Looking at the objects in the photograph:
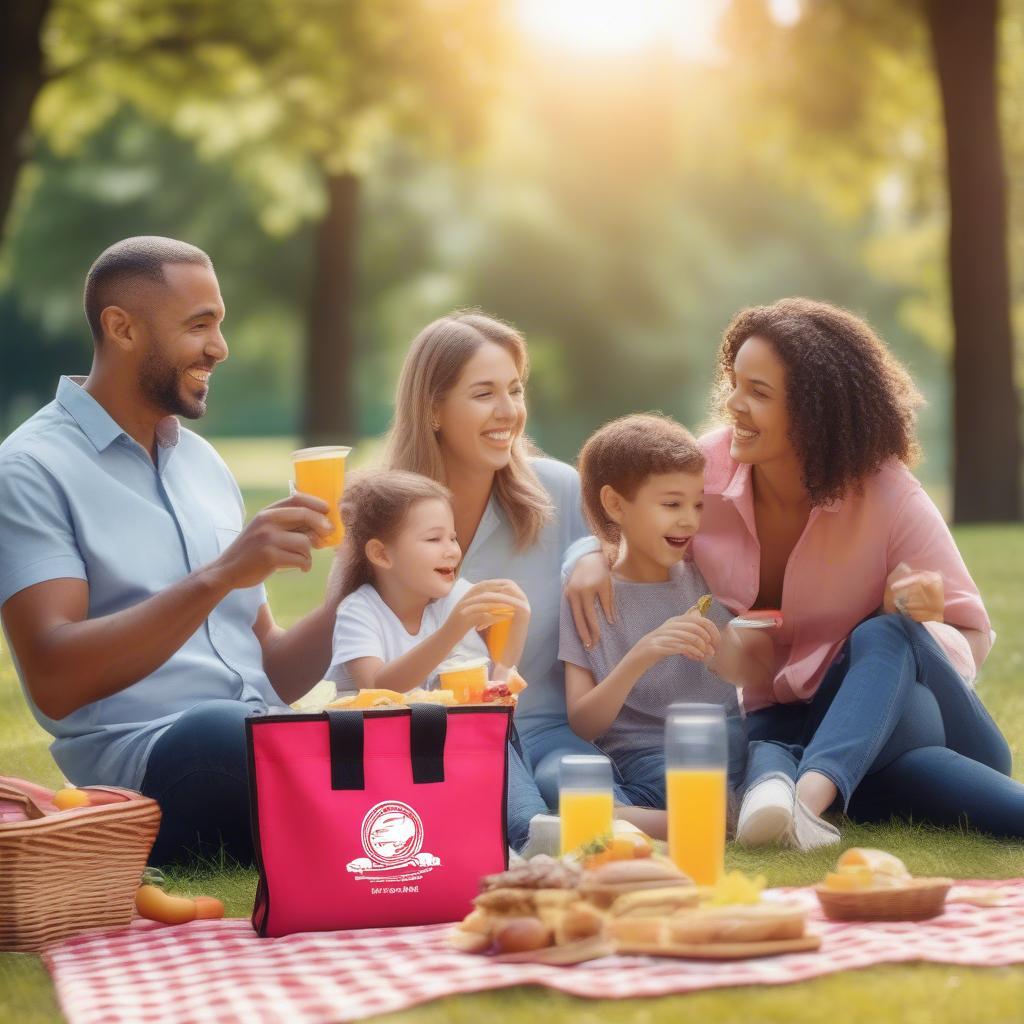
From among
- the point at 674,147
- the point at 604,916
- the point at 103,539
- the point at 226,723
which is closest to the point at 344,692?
the point at 226,723

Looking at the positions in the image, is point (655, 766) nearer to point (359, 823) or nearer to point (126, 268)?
point (359, 823)

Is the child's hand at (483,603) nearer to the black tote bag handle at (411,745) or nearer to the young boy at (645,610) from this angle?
the black tote bag handle at (411,745)

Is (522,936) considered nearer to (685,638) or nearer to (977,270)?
(685,638)

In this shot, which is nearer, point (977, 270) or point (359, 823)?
point (359, 823)

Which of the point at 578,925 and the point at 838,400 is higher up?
the point at 838,400

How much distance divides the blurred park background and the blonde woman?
3.26m

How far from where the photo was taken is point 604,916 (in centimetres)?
305

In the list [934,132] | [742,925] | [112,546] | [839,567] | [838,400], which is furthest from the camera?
[934,132]

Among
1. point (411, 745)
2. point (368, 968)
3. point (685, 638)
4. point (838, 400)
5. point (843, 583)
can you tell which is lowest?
point (368, 968)

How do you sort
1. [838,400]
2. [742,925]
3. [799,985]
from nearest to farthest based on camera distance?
[799,985] → [742,925] → [838,400]

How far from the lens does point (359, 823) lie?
346cm

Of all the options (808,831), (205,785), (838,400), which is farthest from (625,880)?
(838,400)

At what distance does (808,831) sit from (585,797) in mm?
799

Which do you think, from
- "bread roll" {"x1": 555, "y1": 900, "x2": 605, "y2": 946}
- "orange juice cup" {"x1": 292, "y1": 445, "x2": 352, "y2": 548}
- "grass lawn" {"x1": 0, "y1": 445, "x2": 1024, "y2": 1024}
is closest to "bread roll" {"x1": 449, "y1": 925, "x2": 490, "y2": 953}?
"bread roll" {"x1": 555, "y1": 900, "x2": 605, "y2": 946}
